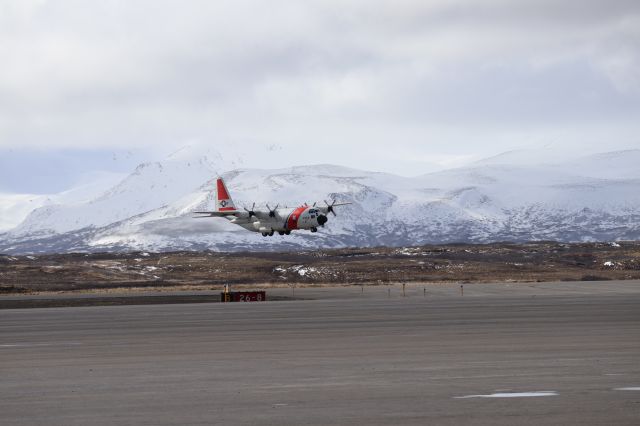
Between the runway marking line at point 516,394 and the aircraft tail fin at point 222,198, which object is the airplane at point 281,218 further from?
the runway marking line at point 516,394

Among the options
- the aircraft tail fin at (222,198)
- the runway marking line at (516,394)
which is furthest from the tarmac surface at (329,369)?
the aircraft tail fin at (222,198)

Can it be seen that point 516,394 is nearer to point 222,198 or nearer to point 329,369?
point 329,369

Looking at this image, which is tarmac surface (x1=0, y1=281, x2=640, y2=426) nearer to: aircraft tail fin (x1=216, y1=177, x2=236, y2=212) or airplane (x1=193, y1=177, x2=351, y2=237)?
airplane (x1=193, y1=177, x2=351, y2=237)

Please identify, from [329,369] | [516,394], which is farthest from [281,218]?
[516,394]

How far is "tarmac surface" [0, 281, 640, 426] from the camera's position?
1972cm

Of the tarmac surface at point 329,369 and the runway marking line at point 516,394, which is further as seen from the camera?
the runway marking line at point 516,394

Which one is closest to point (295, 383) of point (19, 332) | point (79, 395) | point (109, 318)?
point (79, 395)

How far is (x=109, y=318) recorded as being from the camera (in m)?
52.6

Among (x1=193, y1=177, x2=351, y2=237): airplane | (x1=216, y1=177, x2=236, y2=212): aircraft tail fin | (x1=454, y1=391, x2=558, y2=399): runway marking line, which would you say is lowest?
(x1=454, y1=391, x2=558, y2=399): runway marking line

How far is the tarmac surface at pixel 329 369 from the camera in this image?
64.7 ft

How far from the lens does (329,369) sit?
27.1 meters

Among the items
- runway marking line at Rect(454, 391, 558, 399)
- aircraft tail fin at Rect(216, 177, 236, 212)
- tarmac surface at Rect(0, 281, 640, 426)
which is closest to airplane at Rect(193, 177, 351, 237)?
aircraft tail fin at Rect(216, 177, 236, 212)

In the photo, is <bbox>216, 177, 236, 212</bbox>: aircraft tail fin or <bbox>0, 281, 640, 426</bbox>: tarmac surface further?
<bbox>216, 177, 236, 212</bbox>: aircraft tail fin

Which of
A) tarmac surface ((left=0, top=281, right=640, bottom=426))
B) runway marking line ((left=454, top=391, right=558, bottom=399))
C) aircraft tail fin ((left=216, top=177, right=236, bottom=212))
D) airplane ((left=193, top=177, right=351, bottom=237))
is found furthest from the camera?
aircraft tail fin ((left=216, top=177, right=236, bottom=212))
